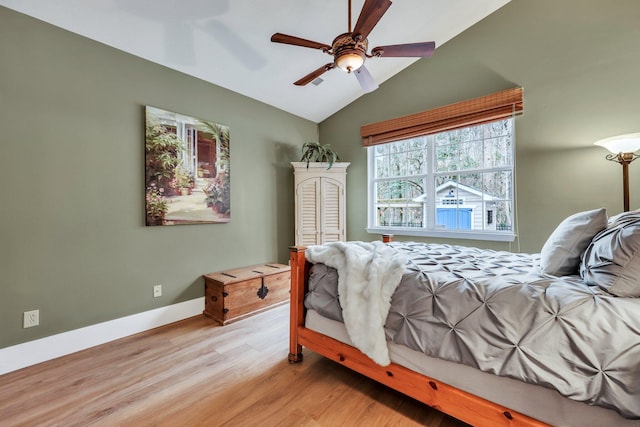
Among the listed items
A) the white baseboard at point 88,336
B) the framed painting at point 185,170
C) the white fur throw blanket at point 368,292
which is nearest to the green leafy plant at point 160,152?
the framed painting at point 185,170

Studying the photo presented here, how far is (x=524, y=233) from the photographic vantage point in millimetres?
2830

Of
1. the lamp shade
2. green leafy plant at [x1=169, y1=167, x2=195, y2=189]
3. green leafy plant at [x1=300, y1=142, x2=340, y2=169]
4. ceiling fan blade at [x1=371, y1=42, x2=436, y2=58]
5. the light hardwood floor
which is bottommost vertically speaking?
the light hardwood floor

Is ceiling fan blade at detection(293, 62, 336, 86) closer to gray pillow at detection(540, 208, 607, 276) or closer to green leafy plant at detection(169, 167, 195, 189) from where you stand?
green leafy plant at detection(169, 167, 195, 189)

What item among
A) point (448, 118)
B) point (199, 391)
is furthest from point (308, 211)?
point (199, 391)

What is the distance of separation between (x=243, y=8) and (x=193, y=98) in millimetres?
1095

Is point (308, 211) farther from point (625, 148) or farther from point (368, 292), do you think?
point (625, 148)

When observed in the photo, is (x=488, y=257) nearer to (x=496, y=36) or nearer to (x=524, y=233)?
(x=524, y=233)

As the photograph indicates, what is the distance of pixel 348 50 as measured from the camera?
1884mm

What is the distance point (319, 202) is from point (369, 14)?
7.97ft

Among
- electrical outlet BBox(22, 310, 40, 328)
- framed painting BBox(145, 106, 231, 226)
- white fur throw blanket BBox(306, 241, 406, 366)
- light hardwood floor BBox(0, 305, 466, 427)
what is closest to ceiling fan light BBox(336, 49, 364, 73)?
Result: white fur throw blanket BBox(306, 241, 406, 366)

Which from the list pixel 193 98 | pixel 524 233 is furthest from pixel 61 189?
pixel 524 233

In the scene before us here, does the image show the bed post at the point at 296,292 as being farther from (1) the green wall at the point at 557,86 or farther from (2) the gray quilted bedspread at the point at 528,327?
(1) the green wall at the point at 557,86

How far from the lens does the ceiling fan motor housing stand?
1863mm

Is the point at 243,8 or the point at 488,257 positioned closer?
the point at 488,257
